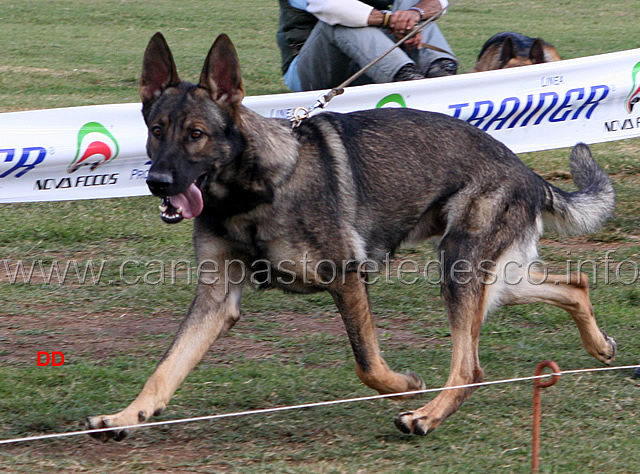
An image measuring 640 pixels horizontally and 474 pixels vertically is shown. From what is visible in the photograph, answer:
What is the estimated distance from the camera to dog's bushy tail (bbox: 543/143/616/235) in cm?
459

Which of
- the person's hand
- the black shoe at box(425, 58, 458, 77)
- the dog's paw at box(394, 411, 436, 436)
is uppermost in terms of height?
the person's hand

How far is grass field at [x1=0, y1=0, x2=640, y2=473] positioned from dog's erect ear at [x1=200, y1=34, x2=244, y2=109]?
131 centimetres

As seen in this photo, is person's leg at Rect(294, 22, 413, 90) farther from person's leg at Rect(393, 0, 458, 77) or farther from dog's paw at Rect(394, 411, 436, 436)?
dog's paw at Rect(394, 411, 436, 436)

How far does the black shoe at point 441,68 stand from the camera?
7.34 m

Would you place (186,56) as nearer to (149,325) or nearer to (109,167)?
(109,167)

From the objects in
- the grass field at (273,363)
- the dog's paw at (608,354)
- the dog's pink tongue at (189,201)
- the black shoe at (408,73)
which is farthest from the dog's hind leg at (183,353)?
the black shoe at (408,73)

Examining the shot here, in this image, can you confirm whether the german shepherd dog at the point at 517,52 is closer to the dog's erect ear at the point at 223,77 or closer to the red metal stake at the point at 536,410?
the dog's erect ear at the point at 223,77

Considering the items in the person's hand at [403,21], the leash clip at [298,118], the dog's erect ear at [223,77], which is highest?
the dog's erect ear at [223,77]

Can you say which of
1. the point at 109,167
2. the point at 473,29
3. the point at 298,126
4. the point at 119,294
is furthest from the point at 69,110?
the point at 473,29

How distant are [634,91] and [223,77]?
15.9 ft

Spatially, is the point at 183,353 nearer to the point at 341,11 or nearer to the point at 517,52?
the point at 341,11

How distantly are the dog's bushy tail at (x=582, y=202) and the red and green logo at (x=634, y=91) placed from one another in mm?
2919

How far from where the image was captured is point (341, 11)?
6.54 m

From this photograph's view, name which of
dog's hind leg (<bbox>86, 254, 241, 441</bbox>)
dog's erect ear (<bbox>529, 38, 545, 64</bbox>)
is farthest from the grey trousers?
dog's hind leg (<bbox>86, 254, 241, 441</bbox>)
